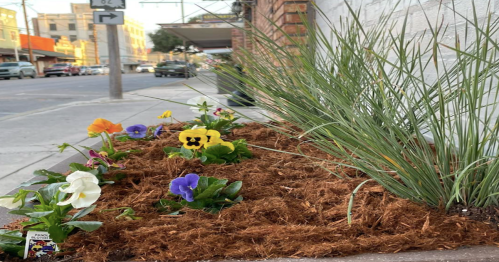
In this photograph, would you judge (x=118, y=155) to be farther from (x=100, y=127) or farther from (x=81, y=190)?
(x=81, y=190)

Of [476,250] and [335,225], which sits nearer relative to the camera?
[476,250]

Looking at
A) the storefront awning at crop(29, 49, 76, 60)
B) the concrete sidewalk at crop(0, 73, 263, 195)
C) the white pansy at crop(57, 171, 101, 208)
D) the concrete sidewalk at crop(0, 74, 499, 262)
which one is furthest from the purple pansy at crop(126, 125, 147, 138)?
the storefront awning at crop(29, 49, 76, 60)

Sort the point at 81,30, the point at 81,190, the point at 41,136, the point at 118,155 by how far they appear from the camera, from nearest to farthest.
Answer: the point at 81,190, the point at 118,155, the point at 41,136, the point at 81,30

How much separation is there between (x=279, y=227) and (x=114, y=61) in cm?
967

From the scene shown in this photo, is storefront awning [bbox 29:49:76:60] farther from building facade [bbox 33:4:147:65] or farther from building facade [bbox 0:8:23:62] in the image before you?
building facade [bbox 33:4:147:65]

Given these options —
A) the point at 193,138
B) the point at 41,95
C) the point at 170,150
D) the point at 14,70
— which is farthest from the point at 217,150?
the point at 14,70

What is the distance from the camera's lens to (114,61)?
10.1 metres

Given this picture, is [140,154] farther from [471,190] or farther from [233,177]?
[471,190]

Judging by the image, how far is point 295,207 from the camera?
5.20 feet

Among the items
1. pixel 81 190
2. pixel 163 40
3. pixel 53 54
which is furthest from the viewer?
pixel 53 54

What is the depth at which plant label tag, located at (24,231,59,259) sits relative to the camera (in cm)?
128

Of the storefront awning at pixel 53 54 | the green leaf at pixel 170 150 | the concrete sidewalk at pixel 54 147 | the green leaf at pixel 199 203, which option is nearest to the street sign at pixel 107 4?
the concrete sidewalk at pixel 54 147

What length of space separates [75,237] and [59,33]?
272ft

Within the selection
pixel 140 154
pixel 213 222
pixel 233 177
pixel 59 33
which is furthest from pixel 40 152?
pixel 59 33
